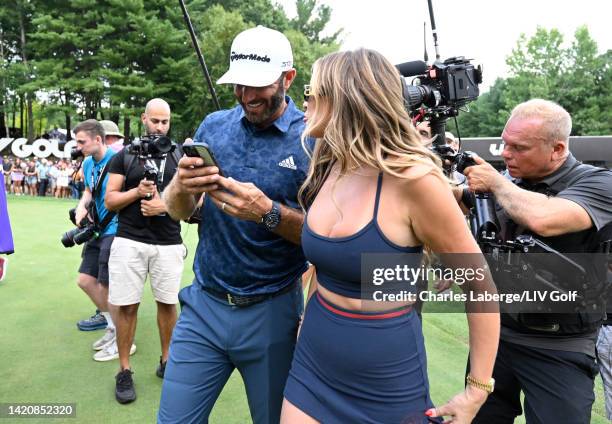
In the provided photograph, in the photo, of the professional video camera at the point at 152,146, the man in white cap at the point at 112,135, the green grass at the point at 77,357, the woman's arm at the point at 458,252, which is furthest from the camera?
the man in white cap at the point at 112,135

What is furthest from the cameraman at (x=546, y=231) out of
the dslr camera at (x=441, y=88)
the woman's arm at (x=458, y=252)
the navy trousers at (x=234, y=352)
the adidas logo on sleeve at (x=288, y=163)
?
the navy trousers at (x=234, y=352)

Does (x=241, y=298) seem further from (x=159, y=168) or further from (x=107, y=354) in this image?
(x=107, y=354)

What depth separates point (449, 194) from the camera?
1545 millimetres

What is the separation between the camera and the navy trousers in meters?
2.20

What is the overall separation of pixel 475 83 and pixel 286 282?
1694 millimetres

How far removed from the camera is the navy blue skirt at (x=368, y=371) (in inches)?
63.7

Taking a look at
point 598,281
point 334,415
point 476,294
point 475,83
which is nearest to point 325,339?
point 334,415

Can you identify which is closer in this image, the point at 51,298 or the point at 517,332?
the point at 517,332

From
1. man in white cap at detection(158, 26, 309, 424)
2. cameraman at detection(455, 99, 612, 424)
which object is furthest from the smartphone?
cameraman at detection(455, 99, 612, 424)

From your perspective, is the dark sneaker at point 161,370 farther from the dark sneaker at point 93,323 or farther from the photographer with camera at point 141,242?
the dark sneaker at point 93,323

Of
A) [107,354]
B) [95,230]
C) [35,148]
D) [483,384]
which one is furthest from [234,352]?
[35,148]

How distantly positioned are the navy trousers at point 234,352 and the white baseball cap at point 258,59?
1023mm

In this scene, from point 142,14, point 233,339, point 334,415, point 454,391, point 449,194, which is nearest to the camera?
point 449,194

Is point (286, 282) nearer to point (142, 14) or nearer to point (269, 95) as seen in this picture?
point (269, 95)
